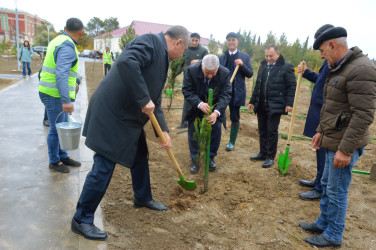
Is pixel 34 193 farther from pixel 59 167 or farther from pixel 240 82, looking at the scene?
pixel 240 82

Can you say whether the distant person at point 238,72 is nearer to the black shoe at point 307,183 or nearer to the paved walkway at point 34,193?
the black shoe at point 307,183

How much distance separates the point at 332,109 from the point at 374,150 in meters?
4.41

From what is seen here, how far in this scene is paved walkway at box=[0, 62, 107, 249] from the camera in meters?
2.42

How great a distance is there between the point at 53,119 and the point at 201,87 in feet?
6.96

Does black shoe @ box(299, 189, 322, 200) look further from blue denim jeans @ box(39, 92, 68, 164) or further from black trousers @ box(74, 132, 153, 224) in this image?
blue denim jeans @ box(39, 92, 68, 164)

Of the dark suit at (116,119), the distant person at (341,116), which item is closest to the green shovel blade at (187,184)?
the dark suit at (116,119)

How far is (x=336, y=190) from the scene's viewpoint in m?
2.52

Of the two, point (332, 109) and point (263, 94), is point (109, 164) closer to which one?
point (332, 109)

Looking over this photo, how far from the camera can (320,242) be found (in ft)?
8.76

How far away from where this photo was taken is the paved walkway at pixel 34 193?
7.93 feet

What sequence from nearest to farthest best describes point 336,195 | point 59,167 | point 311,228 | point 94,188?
point 94,188 < point 336,195 < point 311,228 < point 59,167

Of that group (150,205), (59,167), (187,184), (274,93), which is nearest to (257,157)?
(274,93)

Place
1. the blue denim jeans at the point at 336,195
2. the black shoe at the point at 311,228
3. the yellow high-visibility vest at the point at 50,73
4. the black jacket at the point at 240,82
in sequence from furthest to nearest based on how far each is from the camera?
the black jacket at the point at 240,82 → the yellow high-visibility vest at the point at 50,73 → the black shoe at the point at 311,228 → the blue denim jeans at the point at 336,195

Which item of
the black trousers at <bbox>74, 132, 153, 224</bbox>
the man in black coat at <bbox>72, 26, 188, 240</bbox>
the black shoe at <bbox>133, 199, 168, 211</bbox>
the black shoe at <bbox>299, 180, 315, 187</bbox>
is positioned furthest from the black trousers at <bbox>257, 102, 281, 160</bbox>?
the black trousers at <bbox>74, 132, 153, 224</bbox>
